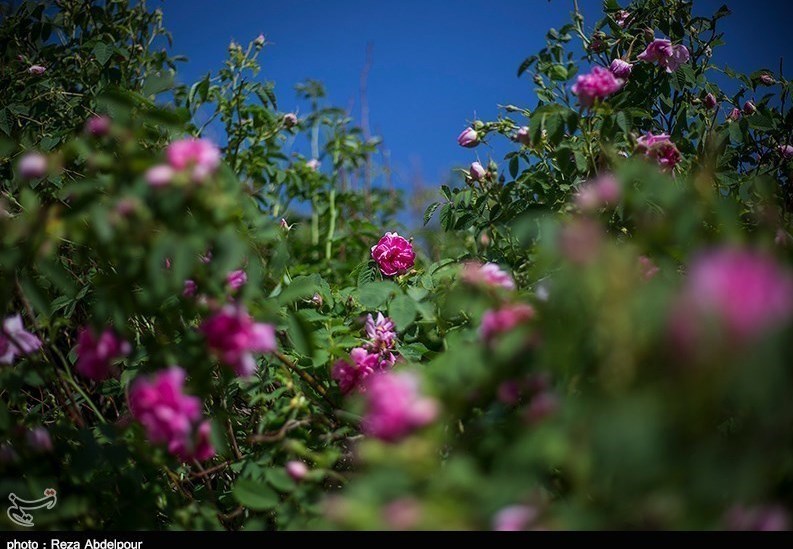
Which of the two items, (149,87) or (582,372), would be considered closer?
(582,372)

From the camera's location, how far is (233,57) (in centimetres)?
217

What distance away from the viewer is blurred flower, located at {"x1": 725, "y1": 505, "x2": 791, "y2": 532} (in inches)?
20.9

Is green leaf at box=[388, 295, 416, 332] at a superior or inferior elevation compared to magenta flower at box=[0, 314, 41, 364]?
superior

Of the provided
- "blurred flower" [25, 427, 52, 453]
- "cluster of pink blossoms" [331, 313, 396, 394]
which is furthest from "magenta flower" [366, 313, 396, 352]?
"blurred flower" [25, 427, 52, 453]

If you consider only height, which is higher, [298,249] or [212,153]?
[298,249]

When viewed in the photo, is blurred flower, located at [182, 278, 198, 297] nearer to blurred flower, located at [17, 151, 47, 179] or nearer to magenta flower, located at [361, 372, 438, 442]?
blurred flower, located at [17, 151, 47, 179]

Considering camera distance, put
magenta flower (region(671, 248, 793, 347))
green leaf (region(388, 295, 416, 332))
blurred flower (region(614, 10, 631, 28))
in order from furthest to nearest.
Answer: blurred flower (region(614, 10, 631, 28)) < green leaf (region(388, 295, 416, 332)) < magenta flower (region(671, 248, 793, 347))

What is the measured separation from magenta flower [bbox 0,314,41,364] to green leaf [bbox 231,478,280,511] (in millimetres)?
436

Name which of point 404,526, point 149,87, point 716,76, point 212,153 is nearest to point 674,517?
point 404,526

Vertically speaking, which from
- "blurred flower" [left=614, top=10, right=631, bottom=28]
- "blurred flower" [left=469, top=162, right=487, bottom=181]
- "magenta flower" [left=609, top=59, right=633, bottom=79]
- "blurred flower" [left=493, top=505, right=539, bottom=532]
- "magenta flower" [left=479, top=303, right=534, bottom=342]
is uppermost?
"blurred flower" [left=614, top=10, right=631, bottom=28]

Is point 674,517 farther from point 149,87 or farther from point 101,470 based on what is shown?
point 149,87

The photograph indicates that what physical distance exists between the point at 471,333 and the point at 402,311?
0.23 m

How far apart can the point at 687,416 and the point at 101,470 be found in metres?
1.08

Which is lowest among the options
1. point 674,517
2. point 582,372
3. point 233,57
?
point 674,517
